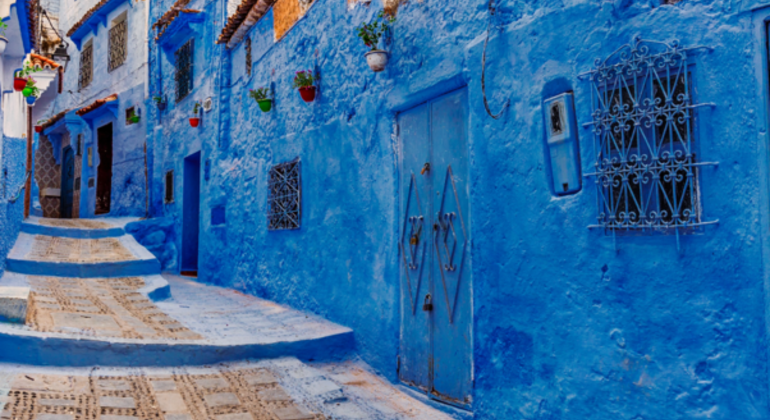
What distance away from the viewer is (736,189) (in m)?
2.79

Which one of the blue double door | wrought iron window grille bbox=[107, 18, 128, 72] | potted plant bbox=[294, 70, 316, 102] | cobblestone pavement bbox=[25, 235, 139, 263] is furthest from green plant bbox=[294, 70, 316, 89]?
wrought iron window grille bbox=[107, 18, 128, 72]

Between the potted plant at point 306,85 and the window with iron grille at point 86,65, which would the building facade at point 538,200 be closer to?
the potted plant at point 306,85

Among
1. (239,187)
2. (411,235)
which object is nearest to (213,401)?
(411,235)

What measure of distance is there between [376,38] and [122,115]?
1206 cm

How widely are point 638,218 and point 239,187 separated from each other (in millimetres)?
6895

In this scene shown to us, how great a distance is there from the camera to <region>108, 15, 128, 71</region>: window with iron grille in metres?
15.5

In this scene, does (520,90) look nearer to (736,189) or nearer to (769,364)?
(736,189)

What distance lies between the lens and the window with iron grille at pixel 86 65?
57.8ft

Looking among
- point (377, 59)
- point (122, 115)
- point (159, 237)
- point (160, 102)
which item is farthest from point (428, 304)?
point (122, 115)

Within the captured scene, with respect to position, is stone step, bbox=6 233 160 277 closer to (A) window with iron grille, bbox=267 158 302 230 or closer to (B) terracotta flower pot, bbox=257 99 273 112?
(A) window with iron grille, bbox=267 158 302 230

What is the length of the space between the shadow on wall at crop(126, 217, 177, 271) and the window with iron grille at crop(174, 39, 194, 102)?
2.51 metres

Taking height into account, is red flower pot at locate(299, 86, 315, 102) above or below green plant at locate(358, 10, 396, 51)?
below

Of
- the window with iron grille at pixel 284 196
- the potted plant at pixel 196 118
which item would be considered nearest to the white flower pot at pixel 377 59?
A: the window with iron grille at pixel 284 196

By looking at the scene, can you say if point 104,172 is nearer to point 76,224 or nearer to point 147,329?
point 76,224
